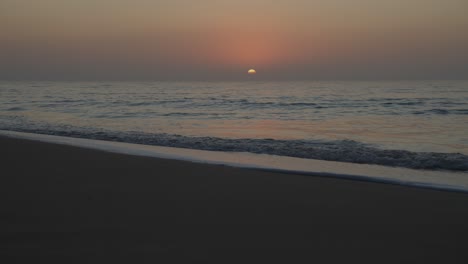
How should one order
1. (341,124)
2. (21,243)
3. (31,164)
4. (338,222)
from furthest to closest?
(341,124)
(31,164)
(338,222)
(21,243)

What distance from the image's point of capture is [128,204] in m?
4.27

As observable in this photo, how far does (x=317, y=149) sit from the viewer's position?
30.9 feet

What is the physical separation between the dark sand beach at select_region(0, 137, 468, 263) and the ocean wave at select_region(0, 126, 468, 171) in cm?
265

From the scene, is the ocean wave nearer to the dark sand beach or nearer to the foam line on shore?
the foam line on shore

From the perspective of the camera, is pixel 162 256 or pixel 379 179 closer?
pixel 162 256

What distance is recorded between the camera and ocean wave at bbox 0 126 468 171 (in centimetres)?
784

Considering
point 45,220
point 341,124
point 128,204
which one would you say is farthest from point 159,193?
point 341,124

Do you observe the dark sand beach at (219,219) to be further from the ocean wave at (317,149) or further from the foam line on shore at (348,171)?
the ocean wave at (317,149)

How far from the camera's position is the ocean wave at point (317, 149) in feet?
25.7

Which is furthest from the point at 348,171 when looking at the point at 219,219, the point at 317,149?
the point at 219,219

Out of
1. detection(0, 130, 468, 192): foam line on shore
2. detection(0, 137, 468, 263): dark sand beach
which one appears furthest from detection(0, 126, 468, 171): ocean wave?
detection(0, 137, 468, 263): dark sand beach

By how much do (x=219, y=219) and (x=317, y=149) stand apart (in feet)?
19.5

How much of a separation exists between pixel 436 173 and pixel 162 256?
5621 millimetres

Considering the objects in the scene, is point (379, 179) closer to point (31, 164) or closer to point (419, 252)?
point (419, 252)
